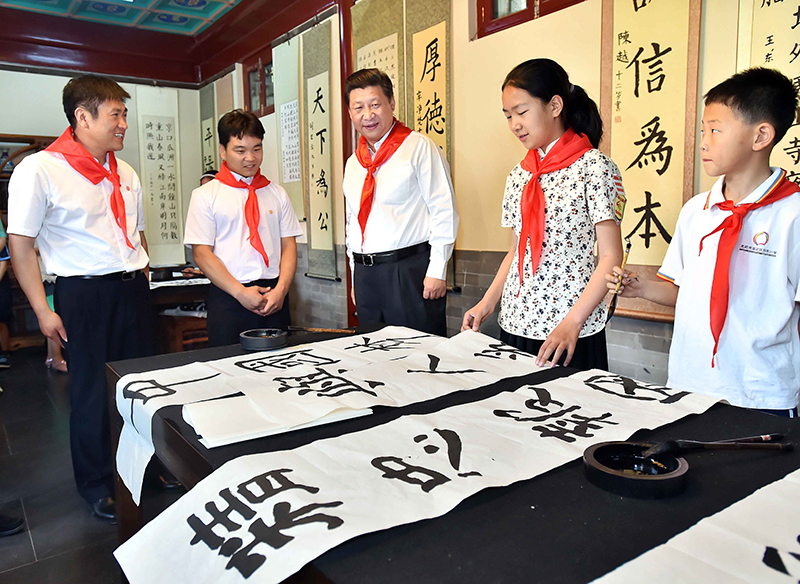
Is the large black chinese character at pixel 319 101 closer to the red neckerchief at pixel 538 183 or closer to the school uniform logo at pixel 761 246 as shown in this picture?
the red neckerchief at pixel 538 183

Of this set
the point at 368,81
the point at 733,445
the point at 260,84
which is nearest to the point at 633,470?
the point at 733,445

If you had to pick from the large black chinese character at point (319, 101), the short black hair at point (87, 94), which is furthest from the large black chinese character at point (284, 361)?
the large black chinese character at point (319, 101)

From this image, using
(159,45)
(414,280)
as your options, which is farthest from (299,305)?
(159,45)

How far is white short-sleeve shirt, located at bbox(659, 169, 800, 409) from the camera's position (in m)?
1.27

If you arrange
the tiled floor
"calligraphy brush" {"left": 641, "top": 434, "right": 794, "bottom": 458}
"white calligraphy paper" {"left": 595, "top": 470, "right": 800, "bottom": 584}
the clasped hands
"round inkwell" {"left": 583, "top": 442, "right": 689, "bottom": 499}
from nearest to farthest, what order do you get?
"white calligraphy paper" {"left": 595, "top": 470, "right": 800, "bottom": 584} → "round inkwell" {"left": 583, "top": 442, "right": 689, "bottom": 499} → "calligraphy brush" {"left": 641, "top": 434, "right": 794, "bottom": 458} → the tiled floor → the clasped hands

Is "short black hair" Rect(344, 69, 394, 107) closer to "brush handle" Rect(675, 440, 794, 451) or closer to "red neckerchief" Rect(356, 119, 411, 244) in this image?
"red neckerchief" Rect(356, 119, 411, 244)

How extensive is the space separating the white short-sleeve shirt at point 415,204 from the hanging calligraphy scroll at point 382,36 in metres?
1.05

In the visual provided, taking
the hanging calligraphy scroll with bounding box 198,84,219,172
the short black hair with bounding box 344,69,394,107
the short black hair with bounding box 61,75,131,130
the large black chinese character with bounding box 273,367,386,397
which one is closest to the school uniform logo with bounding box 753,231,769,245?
the large black chinese character with bounding box 273,367,386,397

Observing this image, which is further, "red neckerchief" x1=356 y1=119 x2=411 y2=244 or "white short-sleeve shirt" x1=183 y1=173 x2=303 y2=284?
"white short-sleeve shirt" x1=183 y1=173 x2=303 y2=284

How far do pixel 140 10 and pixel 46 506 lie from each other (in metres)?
4.34

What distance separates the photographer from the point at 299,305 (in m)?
4.57

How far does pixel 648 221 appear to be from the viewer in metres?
2.11

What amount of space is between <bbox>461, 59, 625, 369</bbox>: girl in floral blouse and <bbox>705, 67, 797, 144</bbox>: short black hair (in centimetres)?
30

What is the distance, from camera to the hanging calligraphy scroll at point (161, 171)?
18.5 ft
